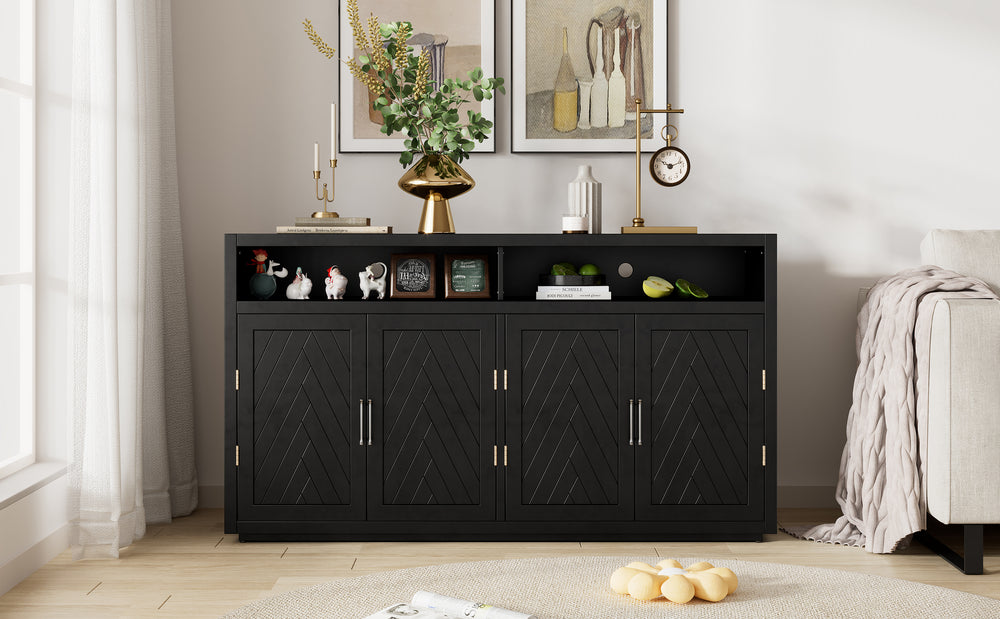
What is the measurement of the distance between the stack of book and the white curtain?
1.60 feet

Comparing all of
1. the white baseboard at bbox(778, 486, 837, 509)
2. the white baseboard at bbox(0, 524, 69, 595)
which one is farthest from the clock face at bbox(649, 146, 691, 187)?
the white baseboard at bbox(0, 524, 69, 595)

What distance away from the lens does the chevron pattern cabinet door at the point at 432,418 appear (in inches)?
102

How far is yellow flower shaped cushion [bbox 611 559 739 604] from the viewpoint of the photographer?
183cm

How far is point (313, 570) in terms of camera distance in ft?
7.72

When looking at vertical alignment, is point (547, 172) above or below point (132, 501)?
above

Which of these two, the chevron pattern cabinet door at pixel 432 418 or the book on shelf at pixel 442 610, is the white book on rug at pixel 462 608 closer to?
the book on shelf at pixel 442 610

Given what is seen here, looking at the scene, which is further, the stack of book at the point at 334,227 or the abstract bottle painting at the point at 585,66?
the abstract bottle painting at the point at 585,66

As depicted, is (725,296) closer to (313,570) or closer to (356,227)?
(356,227)

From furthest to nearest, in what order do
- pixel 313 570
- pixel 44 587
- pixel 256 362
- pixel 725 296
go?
1. pixel 725 296
2. pixel 256 362
3. pixel 313 570
4. pixel 44 587

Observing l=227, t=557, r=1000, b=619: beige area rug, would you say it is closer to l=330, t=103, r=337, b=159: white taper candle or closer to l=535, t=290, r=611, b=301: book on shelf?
l=535, t=290, r=611, b=301: book on shelf

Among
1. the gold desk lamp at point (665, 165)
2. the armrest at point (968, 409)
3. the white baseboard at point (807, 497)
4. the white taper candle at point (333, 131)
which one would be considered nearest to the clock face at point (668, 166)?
the gold desk lamp at point (665, 165)

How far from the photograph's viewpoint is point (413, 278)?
2.66 m

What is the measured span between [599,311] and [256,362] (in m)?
1.12

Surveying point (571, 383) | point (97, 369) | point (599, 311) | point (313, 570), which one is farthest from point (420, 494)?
point (97, 369)
